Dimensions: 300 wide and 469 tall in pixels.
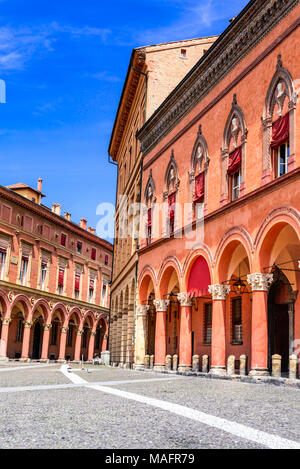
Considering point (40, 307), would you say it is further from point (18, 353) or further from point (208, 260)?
point (208, 260)

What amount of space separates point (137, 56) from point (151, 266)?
12733 mm

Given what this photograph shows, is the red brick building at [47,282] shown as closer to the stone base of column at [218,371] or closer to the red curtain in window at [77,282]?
the red curtain in window at [77,282]

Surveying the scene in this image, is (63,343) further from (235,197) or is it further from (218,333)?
(235,197)

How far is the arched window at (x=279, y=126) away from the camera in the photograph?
651 inches

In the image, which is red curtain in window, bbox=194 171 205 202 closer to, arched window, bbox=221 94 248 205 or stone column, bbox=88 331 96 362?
arched window, bbox=221 94 248 205

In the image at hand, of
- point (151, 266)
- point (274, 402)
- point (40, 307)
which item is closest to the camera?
point (274, 402)

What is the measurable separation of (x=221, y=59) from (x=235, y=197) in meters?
5.50

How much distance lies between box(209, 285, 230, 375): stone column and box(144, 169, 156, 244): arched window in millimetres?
8842

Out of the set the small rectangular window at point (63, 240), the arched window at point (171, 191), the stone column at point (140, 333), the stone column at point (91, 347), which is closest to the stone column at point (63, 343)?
the stone column at point (91, 347)

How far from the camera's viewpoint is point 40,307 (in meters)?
50.8

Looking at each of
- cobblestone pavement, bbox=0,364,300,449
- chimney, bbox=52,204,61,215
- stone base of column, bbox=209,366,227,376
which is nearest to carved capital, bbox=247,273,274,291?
stone base of column, bbox=209,366,227,376

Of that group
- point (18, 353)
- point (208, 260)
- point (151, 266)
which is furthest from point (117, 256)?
point (208, 260)

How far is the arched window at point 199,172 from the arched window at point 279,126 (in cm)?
451
